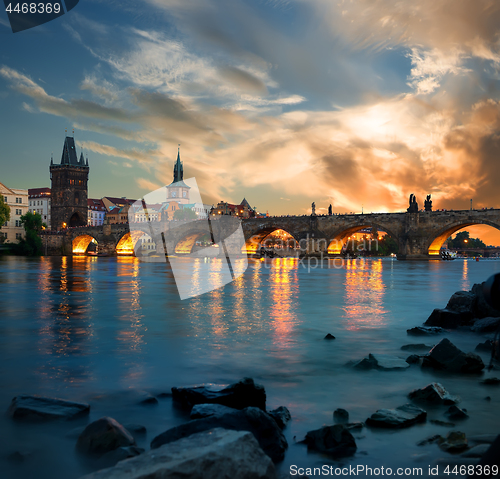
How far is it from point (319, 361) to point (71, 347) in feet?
13.3

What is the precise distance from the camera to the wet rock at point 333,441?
3.71 m

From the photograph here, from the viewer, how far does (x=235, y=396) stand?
4.55 m

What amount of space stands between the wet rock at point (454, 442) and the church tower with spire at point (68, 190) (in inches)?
4754

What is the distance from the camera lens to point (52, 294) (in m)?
17.1

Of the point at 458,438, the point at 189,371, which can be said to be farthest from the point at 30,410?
the point at 458,438

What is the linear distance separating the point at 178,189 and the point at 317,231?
106124 mm

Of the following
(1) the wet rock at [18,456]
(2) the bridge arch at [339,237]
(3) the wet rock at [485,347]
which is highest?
(2) the bridge arch at [339,237]

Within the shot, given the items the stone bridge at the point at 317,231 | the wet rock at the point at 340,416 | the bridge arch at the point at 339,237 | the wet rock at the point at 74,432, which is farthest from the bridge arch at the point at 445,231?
the wet rock at the point at 74,432

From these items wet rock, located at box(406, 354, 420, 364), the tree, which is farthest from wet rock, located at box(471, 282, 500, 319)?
the tree

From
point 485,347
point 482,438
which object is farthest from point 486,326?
point 482,438

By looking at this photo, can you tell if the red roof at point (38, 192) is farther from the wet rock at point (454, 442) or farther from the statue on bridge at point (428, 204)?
the wet rock at point (454, 442)

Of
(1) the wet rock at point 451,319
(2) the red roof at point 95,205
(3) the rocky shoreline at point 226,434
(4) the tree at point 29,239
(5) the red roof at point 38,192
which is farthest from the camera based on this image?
(2) the red roof at point 95,205

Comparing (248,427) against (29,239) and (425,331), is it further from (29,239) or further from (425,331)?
(29,239)

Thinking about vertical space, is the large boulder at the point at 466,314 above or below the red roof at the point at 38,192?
below
